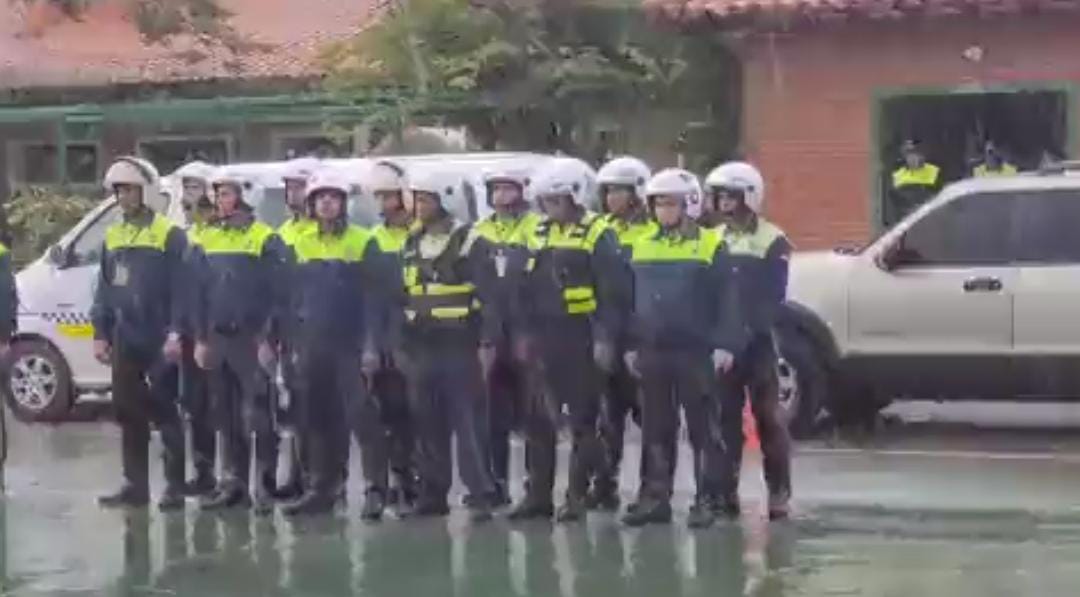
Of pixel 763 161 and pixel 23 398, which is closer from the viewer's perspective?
pixel 23 398

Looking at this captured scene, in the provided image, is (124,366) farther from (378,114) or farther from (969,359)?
(378,114)

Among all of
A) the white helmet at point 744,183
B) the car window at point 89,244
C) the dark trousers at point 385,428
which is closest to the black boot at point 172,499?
the dark trousers at point 385,428

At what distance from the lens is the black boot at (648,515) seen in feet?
41.6

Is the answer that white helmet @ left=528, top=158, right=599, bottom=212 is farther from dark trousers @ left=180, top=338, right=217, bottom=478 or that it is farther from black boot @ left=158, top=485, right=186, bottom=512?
black boot @ left=158, top=485, right=186, bottom=512

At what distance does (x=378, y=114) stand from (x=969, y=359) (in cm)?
955

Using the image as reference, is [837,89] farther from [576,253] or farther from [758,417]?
[576,253]

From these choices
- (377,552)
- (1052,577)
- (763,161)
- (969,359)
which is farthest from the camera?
(763,161)

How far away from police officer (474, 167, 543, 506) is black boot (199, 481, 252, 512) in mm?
1451

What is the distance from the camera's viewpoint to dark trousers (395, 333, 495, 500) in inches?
502

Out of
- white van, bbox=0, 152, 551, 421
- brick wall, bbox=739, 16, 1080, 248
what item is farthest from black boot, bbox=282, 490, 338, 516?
brick wall, bbox=739, 16, 1080, 248

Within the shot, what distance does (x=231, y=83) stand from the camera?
29797mm

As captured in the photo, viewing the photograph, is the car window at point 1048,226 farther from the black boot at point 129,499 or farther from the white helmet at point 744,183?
the black boot at point 129,499

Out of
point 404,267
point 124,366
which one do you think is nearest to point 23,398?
point 124,366

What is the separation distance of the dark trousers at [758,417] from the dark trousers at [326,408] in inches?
75.9
